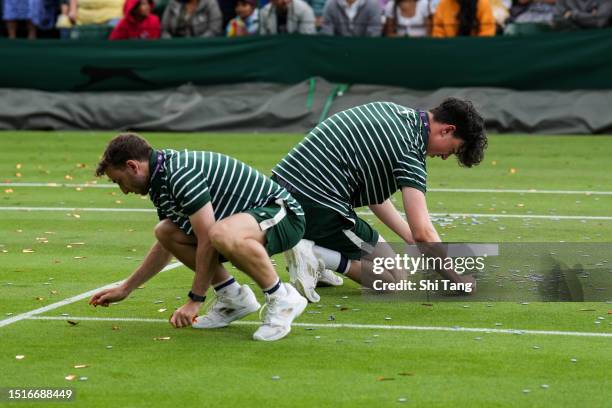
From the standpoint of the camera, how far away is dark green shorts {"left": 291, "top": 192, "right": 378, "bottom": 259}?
8.30 metres

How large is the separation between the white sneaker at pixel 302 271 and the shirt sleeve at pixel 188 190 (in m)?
1.42

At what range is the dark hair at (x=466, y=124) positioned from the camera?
7.93 metres

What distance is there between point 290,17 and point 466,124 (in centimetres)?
1336

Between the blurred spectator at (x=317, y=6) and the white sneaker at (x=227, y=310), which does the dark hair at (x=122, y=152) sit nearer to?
the white sneaker at (x=227, y=310)

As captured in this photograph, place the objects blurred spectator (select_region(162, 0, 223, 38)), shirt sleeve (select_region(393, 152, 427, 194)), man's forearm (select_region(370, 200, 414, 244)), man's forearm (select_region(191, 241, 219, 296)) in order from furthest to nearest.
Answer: blurred spectator (select_region(162, 0, 223, 38)) → man's forearm (select_region(370, 200, 414, 244)) → shirt sleeve (select_region(393, 152, 427, 194)) → man's forearm (select_region(191, 241, 219, 296))

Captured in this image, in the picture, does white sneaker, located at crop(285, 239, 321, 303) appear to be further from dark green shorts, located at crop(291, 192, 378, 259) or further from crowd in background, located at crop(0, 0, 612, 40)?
crowd in background, located at crop(0, 0, 612, 40)

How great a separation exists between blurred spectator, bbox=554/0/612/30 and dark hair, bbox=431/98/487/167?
42.4ft

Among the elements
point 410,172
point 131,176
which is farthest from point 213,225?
point 410,172

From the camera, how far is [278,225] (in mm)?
7152

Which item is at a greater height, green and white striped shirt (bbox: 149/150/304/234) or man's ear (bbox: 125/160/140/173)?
man's ear (bbox: 125/160/140/173)

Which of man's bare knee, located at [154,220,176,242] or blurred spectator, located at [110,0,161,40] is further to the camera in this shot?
blurred spectator, located at [110,0,161,40]

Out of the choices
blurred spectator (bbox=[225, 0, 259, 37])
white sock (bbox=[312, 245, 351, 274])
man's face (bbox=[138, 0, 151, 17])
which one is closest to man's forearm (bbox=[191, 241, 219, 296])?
white sock (bbox=[312, 245, 351, 274])

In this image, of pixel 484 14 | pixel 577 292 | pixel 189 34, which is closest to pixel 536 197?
pixel 577 292

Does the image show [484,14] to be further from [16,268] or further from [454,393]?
[454,393]
